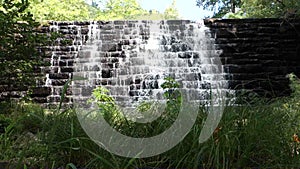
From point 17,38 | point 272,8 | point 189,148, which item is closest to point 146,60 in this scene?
point 272,8

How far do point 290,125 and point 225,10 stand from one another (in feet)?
69.8

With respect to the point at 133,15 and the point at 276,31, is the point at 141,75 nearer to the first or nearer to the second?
the point at 276,31

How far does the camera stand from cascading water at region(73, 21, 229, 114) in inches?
358

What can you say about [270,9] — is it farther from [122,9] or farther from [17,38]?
[122,9]

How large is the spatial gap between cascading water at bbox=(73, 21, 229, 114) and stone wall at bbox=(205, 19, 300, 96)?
33cm

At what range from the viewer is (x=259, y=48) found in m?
9.99

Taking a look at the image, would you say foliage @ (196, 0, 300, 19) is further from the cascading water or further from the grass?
the grass

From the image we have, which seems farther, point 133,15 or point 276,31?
point 133,15

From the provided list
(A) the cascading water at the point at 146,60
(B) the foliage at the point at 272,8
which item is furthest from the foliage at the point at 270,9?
(A) the cascading water at the point at 146,60

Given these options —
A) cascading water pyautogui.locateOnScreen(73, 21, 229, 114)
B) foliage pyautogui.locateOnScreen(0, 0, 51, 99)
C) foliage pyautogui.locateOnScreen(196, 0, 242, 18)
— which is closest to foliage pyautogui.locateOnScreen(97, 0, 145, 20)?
foliage pyautogui.locateOnScreen(196, 0, 242, 18)

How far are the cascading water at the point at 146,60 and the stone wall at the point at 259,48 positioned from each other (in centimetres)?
33

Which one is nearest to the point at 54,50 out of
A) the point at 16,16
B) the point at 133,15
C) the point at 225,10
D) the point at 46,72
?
the point at 46,72

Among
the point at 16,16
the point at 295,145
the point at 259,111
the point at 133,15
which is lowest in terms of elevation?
the point at 295,145

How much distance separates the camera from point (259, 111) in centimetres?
188
